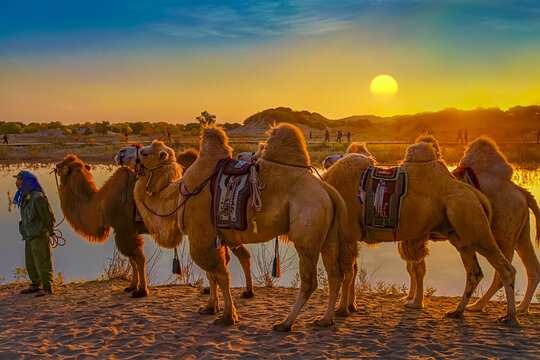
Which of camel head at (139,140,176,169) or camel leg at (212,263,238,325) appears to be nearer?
camel leg at (212,263,238,325)

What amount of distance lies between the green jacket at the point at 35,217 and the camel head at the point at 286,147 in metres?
3.99

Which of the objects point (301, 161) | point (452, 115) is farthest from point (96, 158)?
point (452, 115)

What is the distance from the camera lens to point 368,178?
265 inches

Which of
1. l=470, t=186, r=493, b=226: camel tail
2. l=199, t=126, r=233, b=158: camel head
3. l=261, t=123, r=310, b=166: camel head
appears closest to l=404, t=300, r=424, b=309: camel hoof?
l=470, t=186, r=493, b=226: camel tail

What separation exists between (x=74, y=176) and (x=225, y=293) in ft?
12.3

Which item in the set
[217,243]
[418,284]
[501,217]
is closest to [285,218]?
[217,243]

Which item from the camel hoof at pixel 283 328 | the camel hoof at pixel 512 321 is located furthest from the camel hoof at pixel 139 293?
the camel hoof at pixel 512 321

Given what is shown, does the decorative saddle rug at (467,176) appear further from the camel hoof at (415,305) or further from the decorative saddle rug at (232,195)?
the decorative saddle rug at (232,195)

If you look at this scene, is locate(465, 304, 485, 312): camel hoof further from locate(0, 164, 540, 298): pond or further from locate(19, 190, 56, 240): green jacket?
locate(19, 190, 56, 240): green jacket

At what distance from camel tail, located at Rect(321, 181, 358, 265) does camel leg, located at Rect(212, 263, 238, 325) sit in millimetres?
1474

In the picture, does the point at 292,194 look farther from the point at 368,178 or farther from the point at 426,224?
the point at 426,224

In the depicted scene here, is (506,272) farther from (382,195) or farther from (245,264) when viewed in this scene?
(245,264)

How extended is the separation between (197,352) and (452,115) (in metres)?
109

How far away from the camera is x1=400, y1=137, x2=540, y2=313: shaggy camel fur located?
676cm
